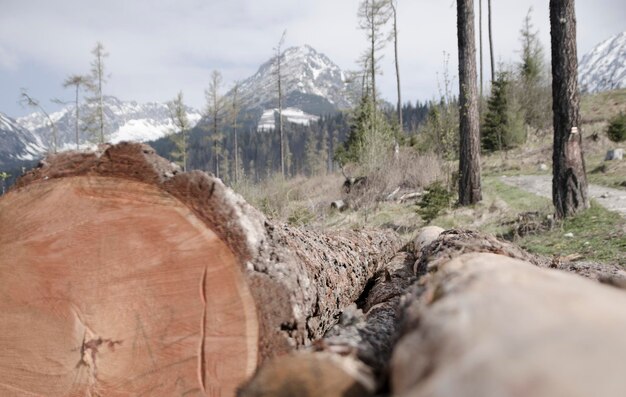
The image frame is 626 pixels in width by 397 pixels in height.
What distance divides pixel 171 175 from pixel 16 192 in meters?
0.61

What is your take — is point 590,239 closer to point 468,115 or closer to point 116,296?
point 468,115

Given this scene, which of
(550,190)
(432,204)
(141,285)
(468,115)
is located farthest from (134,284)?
(550,190)

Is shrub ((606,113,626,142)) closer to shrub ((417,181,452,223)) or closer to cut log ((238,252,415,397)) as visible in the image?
shrub ((417,181,452,223))

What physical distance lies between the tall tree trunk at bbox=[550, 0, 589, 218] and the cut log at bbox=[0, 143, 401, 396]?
650cm

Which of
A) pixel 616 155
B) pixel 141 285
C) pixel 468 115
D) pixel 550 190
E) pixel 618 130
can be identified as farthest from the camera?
pixel 618 130

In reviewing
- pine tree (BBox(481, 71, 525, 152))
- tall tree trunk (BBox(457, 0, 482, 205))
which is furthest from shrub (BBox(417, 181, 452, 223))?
pine tree (BBox(481, 71, 525, 152))

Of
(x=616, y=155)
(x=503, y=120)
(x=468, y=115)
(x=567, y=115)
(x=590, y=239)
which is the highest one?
(x=503, y=120)

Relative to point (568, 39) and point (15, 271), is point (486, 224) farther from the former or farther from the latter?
point (15, 271)

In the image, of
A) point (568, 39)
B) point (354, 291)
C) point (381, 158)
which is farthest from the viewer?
point (381, 158)

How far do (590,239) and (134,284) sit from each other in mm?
5657

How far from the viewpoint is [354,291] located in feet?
9.60

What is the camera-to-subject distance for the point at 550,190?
10539mm

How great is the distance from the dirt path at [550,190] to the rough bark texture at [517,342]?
268 inches

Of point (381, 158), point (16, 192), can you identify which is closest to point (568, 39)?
point (381, 158)
